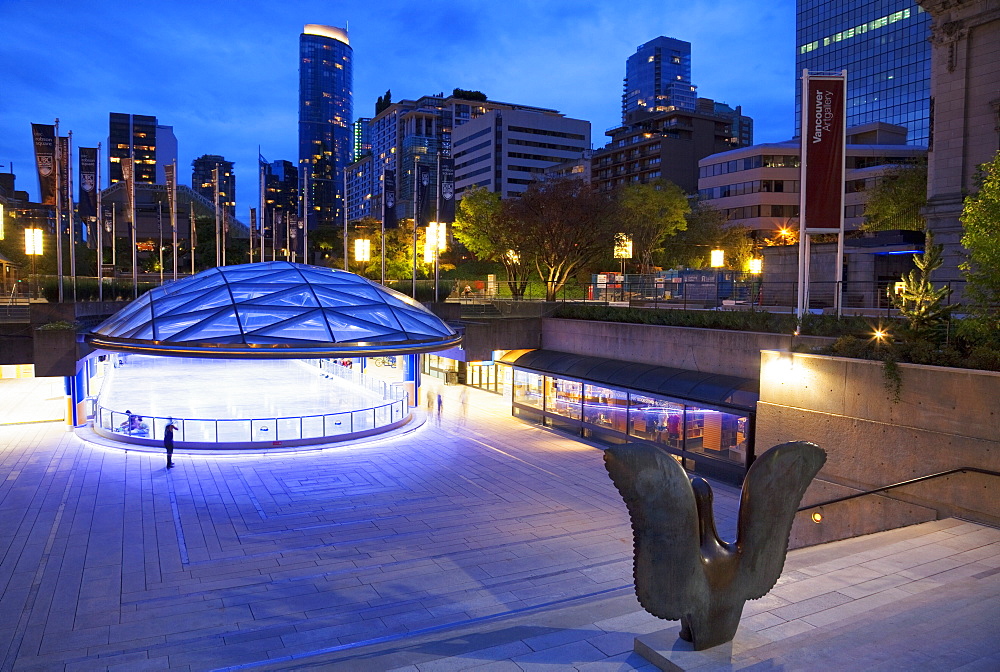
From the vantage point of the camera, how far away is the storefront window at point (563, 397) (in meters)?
28.0

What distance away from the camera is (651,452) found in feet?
21.7

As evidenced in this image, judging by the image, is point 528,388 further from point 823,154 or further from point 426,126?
point 426,126

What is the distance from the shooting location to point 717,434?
21.4 meters

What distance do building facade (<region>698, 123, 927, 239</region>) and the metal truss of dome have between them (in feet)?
180

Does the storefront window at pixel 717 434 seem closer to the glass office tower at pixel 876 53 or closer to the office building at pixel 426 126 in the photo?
the glass office tower at pixel 876 53

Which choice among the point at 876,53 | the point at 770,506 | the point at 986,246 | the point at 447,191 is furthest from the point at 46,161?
the point at 876,53

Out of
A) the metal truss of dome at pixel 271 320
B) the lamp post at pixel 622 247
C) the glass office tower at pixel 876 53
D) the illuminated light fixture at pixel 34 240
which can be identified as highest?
the glass office tower at pixel 876 53

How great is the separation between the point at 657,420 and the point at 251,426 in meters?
14.4

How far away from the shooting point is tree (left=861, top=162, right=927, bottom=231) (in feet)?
139

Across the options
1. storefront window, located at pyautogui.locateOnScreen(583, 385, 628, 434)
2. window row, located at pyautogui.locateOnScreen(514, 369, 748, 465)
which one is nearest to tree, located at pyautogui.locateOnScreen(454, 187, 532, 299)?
window row, located at pyautogui.locateOnScreen(514, 369, 748, 465)

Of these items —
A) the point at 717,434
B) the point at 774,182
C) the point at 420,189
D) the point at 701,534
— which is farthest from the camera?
the point at 774,182

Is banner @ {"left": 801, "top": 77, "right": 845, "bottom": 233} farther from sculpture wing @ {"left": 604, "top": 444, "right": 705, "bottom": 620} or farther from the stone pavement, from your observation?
sculpture wing @ {"left": 604, "top": 444, "right": 705, "bottom": 620}

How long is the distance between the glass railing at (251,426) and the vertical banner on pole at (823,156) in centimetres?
1696

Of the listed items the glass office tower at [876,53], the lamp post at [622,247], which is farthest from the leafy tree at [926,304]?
the glass office tower at [876,53]
